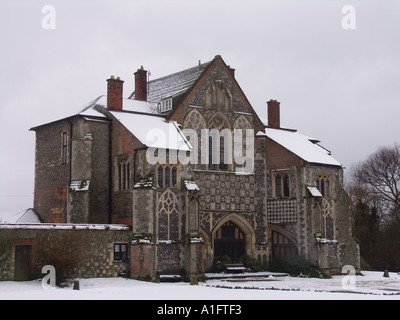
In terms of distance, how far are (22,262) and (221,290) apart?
10.8 m

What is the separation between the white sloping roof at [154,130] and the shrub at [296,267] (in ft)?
33.3

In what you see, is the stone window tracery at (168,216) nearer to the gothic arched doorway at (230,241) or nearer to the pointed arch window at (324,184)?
the gothic arched doorway at (230,241)

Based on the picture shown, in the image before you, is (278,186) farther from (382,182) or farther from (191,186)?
(382,182)

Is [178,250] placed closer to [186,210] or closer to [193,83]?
[186,210]

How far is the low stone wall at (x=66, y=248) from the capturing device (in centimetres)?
3155

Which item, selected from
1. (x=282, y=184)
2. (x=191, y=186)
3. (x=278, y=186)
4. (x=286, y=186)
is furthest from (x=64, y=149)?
(x=286, y=186)

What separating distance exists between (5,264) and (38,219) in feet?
31.1

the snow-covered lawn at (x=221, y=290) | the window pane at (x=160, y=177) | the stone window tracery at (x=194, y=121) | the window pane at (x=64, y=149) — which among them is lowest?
the snow-covered lawn at (x=221, y=290)

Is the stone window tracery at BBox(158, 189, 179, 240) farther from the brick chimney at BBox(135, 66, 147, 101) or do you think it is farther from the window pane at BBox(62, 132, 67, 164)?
the brick chimney at BBox(135, 66, 147, 101)

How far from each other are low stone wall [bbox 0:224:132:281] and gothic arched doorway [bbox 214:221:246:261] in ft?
24.0

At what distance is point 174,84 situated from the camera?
43.8 m

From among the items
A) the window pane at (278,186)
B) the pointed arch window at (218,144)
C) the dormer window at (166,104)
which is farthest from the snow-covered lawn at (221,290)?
the dormer window at (166,104)

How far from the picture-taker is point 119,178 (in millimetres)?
38469
